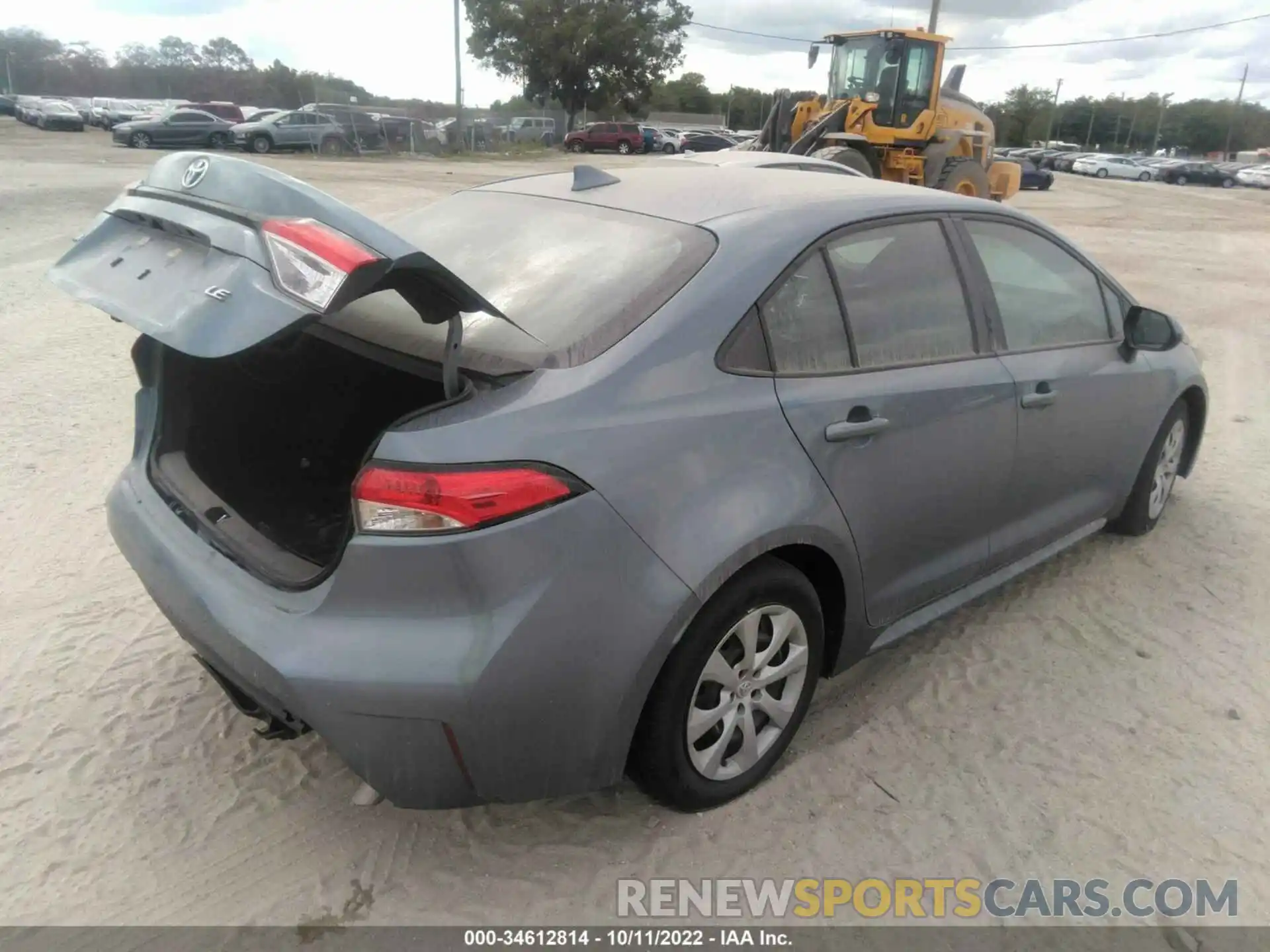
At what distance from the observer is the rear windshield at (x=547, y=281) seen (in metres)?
2.30

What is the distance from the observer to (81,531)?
403 centimetres

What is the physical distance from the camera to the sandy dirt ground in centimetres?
238

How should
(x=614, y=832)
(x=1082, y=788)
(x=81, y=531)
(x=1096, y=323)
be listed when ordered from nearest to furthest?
(x=614, y=832), (x=1082, y=788), (x=1096, y=323), (x=81, y=531)

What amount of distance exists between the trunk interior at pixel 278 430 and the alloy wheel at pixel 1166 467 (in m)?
3.36

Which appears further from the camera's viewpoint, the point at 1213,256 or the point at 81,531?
the point at 1213,256

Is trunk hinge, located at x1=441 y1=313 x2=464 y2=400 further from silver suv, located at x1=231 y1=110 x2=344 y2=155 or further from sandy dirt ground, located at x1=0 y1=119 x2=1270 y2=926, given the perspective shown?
silver suv, located at x1=231 y1=110 x2=344 y2=155

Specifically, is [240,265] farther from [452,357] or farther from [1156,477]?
A: [1156,477]

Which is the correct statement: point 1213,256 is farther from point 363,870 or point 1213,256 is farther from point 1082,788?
point 363,870

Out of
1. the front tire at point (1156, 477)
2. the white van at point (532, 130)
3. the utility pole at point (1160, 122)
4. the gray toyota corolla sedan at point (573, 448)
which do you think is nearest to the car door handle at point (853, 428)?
the gray toyota corolla sedan at point (573, 448)

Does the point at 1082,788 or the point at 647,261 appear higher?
the point at 647,261

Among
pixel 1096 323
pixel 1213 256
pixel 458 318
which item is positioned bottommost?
pixel 1213 256

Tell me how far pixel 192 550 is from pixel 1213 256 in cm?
1667

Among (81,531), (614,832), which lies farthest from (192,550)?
(81,531)

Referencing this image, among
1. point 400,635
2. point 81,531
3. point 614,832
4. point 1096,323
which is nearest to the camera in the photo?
point 400,635
